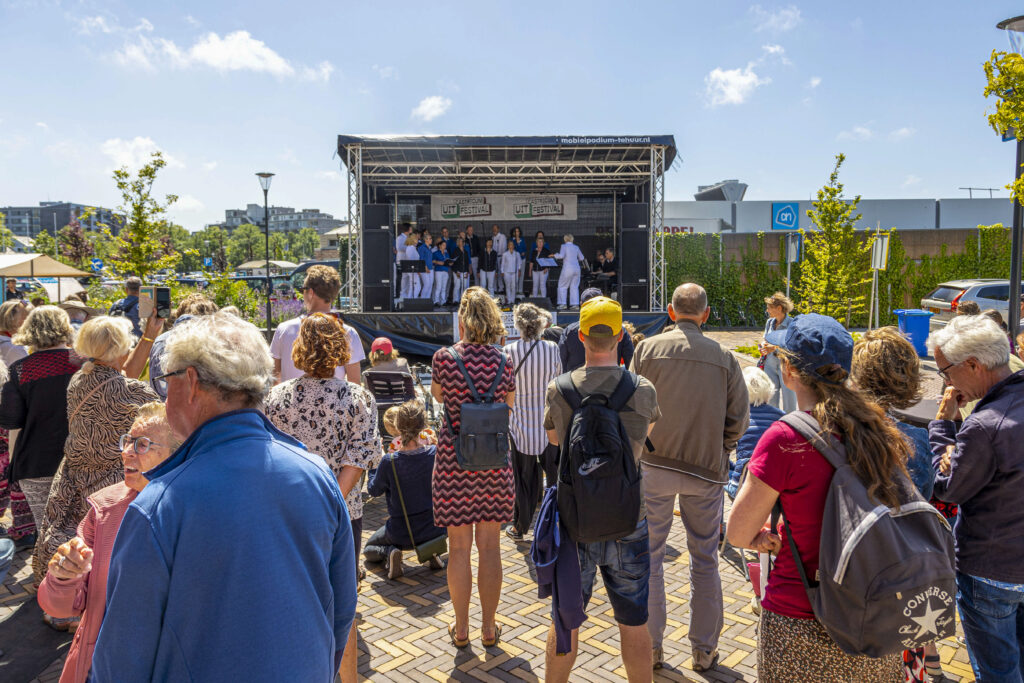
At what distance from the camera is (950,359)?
271cm

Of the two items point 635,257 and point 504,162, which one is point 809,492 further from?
point 635,257

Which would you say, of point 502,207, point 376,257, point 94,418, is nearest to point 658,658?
point 94,418

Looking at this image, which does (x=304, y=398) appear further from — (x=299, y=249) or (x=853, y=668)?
(x=299, y=249)

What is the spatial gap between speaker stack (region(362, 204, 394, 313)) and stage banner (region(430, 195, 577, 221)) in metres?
2.35

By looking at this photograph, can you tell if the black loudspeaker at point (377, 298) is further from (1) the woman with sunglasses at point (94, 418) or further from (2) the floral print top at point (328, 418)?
(2) the floral print top at point (328, 418)

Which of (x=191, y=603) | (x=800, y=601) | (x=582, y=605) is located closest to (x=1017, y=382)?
(x=800, y=601)

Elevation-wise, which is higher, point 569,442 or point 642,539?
point 569,442

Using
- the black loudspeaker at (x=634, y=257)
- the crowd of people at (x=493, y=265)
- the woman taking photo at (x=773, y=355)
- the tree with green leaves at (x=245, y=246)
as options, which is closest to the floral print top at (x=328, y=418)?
the woman taking photo at (x=773, y=355)

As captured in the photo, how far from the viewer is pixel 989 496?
8.27 ft

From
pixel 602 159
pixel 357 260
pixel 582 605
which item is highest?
pixel 602 159

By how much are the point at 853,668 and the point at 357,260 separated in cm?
1370

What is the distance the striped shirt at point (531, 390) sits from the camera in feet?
15.1

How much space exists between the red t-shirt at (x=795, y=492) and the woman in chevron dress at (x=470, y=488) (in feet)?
5.93

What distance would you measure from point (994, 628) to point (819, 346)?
1.41 meters
